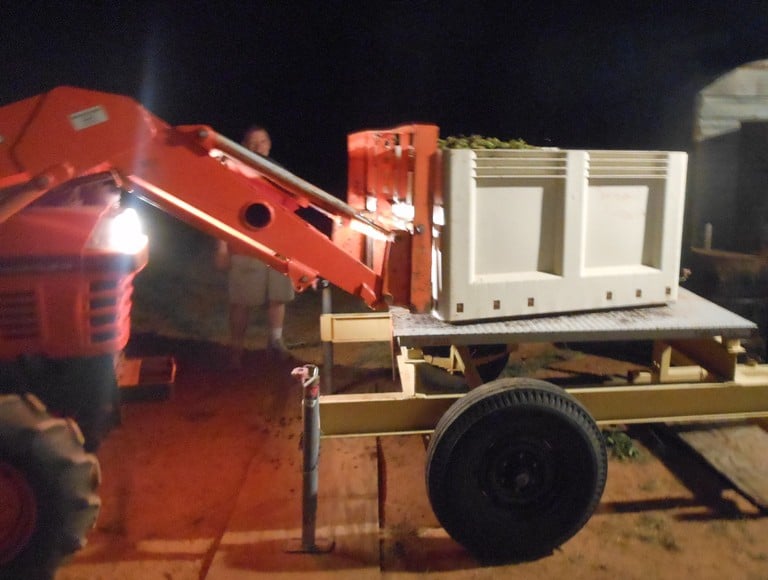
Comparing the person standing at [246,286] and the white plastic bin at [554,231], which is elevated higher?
the white plastic bin at [554,231]

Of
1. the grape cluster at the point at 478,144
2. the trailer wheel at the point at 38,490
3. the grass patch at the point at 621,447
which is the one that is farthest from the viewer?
the grass patch at the point at 621,447

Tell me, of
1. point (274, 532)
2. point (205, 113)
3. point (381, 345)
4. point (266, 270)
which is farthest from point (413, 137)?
point (205, 113)

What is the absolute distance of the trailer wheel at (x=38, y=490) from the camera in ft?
10.2

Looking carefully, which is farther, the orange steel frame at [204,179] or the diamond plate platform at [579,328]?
the diamond plate platform at [579,328]

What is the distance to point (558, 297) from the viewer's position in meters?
3.71

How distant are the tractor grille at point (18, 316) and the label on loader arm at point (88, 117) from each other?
1009mm

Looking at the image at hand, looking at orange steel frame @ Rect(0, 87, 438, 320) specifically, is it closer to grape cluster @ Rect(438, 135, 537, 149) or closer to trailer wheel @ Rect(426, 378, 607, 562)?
grape cluster @ Rect(438, 135, 537, 149)

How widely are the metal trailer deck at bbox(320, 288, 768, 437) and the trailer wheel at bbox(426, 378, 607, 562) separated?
23cm

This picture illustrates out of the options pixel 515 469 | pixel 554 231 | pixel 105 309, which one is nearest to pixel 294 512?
pixel 515 469

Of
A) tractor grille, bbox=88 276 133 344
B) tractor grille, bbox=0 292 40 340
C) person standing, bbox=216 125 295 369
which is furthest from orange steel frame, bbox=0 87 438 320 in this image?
person standing, bbox=216 125 295 369

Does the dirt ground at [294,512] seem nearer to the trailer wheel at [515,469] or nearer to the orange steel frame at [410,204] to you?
the trailer wheel at [515,469]

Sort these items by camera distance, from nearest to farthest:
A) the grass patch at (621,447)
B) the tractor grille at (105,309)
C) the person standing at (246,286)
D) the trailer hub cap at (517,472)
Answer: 1. the trailer hub cap at (517,472)
2. the tractor grille at (105,309)
3. the grass patch at (621,447)
4. the person standing at (246,286)

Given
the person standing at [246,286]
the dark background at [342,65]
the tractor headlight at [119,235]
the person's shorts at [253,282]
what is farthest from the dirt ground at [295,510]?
the dark background at [342,65]

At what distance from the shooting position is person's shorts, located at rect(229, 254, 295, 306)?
20.9 ft
